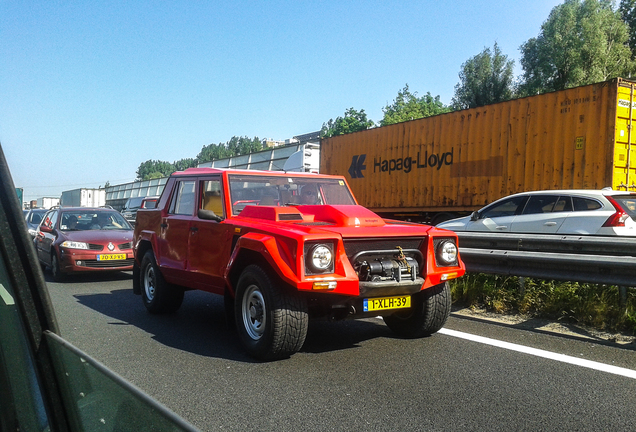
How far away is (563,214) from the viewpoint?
9.72m

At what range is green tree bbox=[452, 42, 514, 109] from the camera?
48.8 m

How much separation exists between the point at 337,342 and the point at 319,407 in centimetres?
191

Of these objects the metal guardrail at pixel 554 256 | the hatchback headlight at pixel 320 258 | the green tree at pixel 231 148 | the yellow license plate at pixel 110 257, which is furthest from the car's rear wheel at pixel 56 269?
the green tree at pixel 231 148

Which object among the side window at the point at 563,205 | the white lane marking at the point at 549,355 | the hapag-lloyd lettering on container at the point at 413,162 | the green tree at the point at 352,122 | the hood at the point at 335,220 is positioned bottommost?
the white lane marking at the point at 549,355

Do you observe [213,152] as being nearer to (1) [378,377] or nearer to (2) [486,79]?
(2) [486,79]

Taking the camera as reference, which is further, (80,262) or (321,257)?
(80,262)

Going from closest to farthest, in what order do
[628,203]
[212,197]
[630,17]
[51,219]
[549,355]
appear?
[549,355] → [212,197] → [628,203] → [51,219] → [630,17]

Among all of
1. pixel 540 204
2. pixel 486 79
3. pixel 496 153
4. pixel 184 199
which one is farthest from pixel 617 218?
pixel 486 79

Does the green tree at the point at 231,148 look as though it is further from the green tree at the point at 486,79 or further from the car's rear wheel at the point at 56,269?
the car's rear wheel at the point at 56,269

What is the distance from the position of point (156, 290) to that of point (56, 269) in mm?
5205

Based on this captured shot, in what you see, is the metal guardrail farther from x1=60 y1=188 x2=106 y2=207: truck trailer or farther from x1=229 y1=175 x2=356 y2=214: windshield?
x1=60 y1=188 x2=106 y2=207: truck trailer

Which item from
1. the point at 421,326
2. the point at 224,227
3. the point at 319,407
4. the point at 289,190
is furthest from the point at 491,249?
the point at 319,407

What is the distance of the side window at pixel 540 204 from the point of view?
10.0m

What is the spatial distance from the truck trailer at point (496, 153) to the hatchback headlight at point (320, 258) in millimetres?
9636
